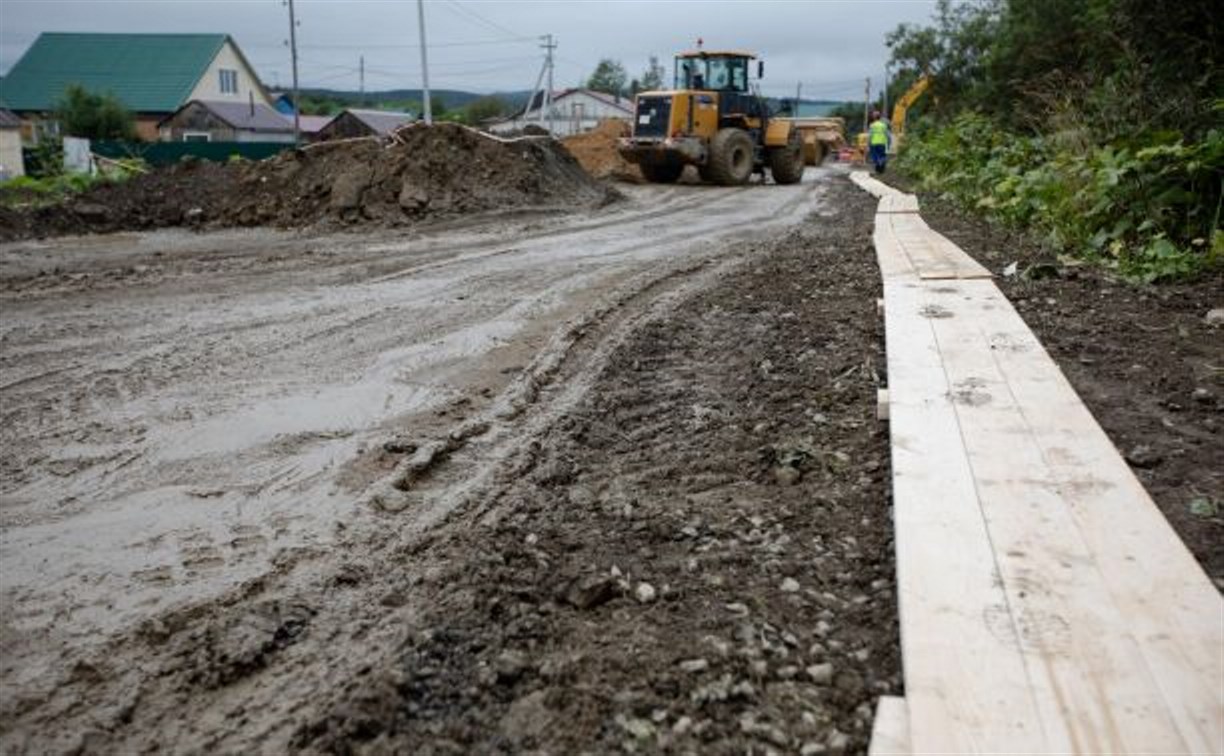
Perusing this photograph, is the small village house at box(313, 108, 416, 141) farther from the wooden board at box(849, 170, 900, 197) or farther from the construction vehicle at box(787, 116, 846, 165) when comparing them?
the wooden board at box(849, 170, 900, 197)

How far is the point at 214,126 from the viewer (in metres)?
52.8

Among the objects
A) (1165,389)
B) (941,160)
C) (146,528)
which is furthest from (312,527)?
(941,160)

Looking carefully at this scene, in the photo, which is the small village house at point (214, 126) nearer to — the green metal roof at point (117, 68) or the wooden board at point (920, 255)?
the green metal roof at point (117, 68)

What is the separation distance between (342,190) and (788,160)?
37.2 feet

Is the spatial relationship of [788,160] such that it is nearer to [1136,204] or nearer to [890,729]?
[1136,204]

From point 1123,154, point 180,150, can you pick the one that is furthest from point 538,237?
point 180,150

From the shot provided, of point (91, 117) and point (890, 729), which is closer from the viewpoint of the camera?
point (890, 729)

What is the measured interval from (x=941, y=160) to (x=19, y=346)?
15.0 metres

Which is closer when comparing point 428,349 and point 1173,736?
point 1173,736

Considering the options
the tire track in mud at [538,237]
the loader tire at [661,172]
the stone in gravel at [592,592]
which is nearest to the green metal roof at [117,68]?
the loader tire at [661,172]

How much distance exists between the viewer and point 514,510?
310cm

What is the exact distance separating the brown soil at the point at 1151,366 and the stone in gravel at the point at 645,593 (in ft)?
4.46

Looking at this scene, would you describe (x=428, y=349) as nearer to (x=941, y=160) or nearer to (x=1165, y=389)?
(x=1165, y=389)

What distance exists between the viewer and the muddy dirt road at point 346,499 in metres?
2.08
